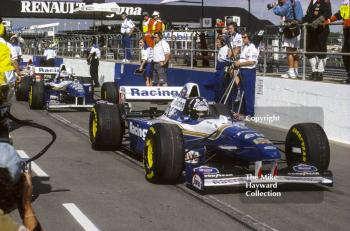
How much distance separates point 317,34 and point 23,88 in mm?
9167

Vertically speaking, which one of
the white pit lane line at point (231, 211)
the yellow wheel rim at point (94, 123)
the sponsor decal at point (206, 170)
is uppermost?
the yellow wheel rim at point (94, 123)

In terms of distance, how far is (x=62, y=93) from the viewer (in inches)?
633

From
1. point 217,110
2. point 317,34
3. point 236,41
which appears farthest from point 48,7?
point 217,110

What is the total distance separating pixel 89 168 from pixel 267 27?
24.2 ft

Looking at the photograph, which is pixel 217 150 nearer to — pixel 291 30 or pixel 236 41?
pixel 291 30

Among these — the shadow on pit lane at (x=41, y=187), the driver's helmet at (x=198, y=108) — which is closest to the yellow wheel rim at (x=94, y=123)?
the driver's helmet at (x=198, y=108)

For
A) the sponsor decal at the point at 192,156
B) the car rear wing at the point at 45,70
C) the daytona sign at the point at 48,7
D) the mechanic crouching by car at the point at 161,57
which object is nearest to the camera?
the sponsor decal at the point at 192,156

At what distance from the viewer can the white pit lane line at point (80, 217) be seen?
5559 mm

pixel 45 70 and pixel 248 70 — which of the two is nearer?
pixel 248 70

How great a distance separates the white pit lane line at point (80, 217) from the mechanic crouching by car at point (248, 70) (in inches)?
311

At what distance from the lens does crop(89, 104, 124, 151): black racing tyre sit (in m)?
9.31

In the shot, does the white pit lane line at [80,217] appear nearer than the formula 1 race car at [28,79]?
Yes

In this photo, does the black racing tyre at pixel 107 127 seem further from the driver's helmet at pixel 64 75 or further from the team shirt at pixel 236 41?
the driver's helmet at pixel 64 75

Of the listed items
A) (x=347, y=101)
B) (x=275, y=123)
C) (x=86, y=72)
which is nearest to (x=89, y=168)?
(x=347, y=101)
